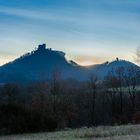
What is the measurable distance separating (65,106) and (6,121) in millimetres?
56268

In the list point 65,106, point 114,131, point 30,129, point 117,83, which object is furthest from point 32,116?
point 117,83

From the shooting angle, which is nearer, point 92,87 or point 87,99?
point 87,99

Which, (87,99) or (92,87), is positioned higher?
(92,87)

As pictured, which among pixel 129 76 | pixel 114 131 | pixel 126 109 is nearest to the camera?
pixel 114 131

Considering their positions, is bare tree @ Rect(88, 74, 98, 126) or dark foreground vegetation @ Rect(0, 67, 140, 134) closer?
dark foreground vegetation @ Rect(0, 67, 140, 134)

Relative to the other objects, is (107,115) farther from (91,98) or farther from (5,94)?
(5,94)

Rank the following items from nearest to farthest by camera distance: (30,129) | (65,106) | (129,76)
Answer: (30,129)
(65,106)
(129,76)

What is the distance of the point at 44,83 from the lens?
109 meters

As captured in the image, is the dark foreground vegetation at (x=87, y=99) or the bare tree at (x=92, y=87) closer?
the dark foreground vegetation at (x=87, y=99)

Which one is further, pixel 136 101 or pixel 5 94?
pixel 136 101

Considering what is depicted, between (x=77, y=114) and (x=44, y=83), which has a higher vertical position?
(x=44, y=83)

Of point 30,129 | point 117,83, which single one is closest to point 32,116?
Answer: point 30,129

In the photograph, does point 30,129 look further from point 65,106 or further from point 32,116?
point 65,106

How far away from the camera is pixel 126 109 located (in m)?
105
